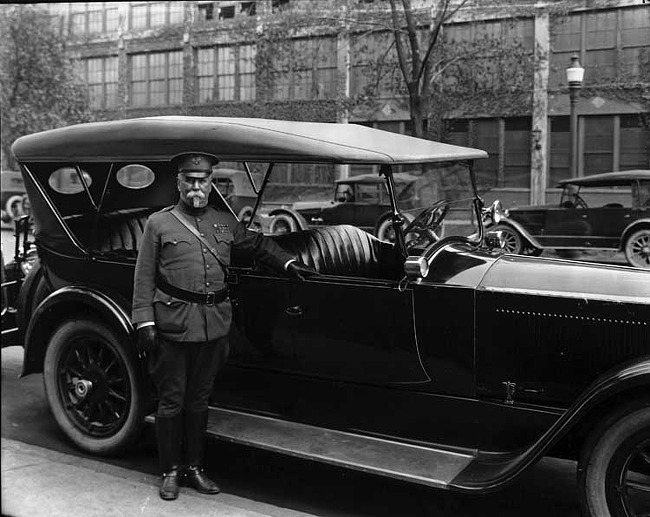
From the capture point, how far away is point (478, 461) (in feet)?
9.56

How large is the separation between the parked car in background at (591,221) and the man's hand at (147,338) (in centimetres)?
788

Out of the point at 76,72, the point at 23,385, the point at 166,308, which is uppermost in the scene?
the point at 76,72

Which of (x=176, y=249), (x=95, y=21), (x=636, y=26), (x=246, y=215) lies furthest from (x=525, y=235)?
(x=176, y=249)

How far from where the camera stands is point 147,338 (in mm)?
3094

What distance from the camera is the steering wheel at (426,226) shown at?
3451 millimetres

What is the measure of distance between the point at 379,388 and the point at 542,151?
21.6 ft

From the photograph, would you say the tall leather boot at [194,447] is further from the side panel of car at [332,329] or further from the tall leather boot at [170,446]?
the side panel of car at [332,329]

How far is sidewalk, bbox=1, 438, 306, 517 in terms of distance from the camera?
2.86 m

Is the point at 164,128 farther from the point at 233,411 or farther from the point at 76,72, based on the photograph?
the point at 76,72

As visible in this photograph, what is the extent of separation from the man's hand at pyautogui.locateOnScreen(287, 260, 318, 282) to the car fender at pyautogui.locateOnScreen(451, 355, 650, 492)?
3.64 feet

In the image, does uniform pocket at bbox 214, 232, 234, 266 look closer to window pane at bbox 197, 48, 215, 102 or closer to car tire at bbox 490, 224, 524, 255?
window pane at bbox 197, 48, 215, 102

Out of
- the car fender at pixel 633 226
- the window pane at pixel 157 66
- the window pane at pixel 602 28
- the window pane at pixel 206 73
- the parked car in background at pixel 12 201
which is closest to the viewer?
the window pane at pixel 602 28

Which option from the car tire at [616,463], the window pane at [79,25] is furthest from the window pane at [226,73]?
the car tire at [616,463]

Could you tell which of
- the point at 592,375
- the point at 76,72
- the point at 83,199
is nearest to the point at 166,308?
the point at 83,199
